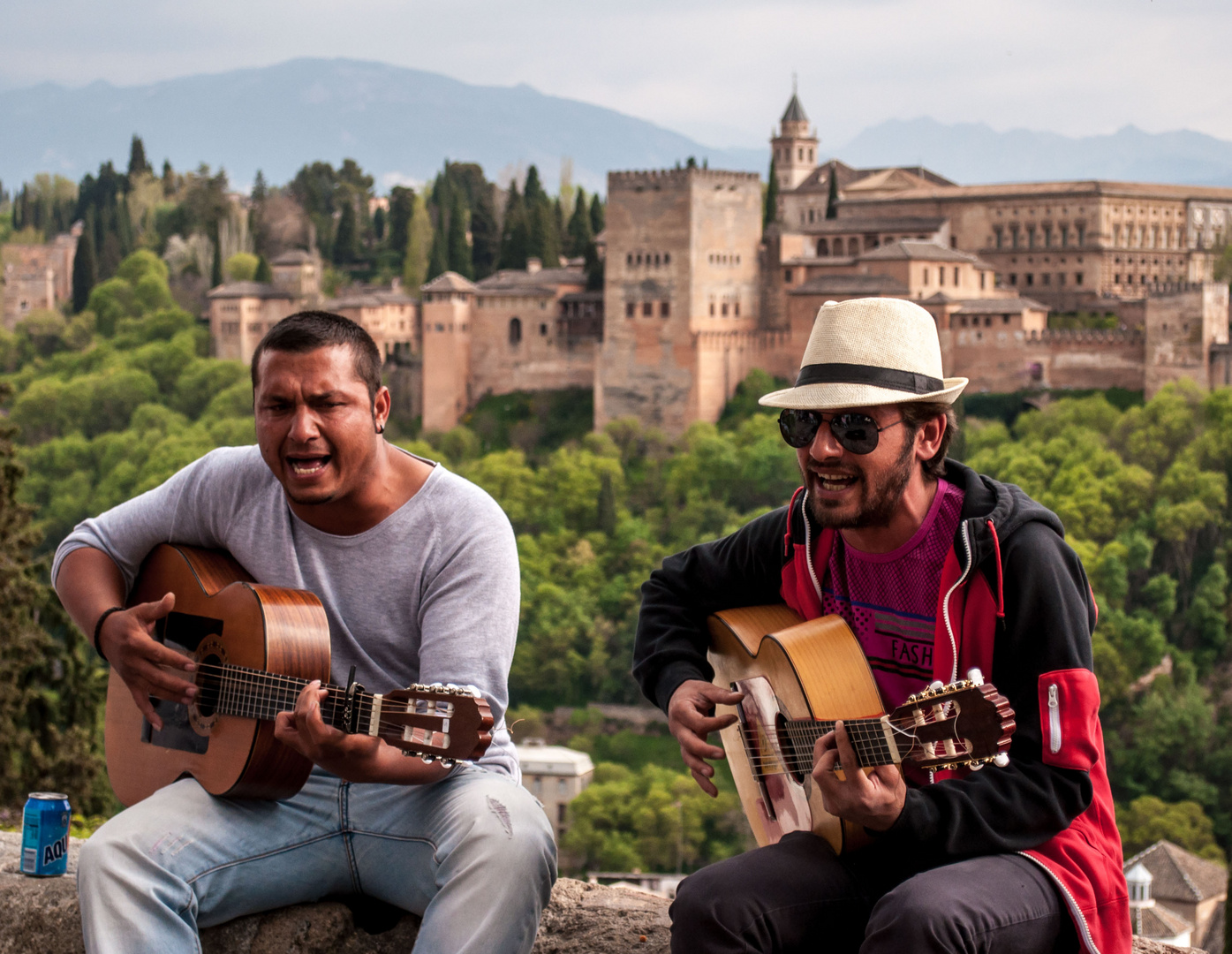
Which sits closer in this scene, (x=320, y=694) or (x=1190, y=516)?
(x=320, y=694)

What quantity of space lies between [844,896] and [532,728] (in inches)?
1034

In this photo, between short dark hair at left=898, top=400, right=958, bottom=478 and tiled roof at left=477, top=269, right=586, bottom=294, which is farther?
tiled roof at left=477, top=269, right=586, bottom=294

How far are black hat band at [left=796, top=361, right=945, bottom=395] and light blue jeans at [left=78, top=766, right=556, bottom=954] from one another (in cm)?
88

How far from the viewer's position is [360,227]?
53094 millimetres

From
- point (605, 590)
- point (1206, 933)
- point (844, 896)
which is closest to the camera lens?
point (844, 896)

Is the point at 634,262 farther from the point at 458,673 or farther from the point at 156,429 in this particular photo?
the point at 458,673

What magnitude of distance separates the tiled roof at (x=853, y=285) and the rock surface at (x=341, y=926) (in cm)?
2929

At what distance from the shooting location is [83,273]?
53500mm

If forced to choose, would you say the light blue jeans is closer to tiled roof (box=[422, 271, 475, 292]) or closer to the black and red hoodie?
the black and red hoodie

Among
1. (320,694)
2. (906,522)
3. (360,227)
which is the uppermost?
(360,227)

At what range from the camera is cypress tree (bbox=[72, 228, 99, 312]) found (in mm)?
53281

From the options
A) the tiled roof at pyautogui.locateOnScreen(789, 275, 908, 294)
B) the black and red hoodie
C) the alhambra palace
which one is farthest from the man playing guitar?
the tiled roof at pyautogui.locateOnScreen(789, 275, 908, 294)

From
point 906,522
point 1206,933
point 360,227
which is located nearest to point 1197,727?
point 1206,933

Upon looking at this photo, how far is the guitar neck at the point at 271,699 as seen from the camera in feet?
8.42
